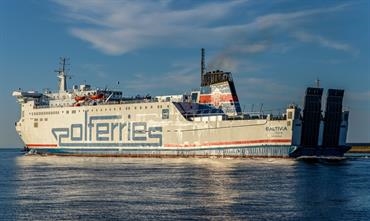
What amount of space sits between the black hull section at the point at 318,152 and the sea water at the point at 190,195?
549 inches

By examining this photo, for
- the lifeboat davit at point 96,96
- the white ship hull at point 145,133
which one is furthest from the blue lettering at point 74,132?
the lifeboat davit at point 96,96

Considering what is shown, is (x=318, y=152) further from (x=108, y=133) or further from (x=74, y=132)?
(x=74, y=132)

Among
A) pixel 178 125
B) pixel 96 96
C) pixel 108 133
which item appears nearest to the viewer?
pixel 178 125

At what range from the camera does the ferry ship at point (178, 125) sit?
63.2 metres

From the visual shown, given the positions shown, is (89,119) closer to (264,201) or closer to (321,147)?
(321,147)

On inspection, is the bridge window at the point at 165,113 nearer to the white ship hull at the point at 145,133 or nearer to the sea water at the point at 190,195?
the white ship hull at the point at 145,133

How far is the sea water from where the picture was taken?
25766 millimetres

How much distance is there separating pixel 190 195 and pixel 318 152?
37.3m

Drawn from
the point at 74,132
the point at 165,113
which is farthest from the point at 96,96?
the point at 165,113

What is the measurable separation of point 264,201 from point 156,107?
145ft

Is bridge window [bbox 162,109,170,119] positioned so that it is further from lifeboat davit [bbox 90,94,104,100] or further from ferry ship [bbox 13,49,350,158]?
lifeboat davit [bbox 90,94,104,100]

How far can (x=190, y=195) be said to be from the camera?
3228 centimetres

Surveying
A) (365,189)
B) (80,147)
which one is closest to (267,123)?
(365,189)

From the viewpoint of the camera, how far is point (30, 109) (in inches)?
3531
